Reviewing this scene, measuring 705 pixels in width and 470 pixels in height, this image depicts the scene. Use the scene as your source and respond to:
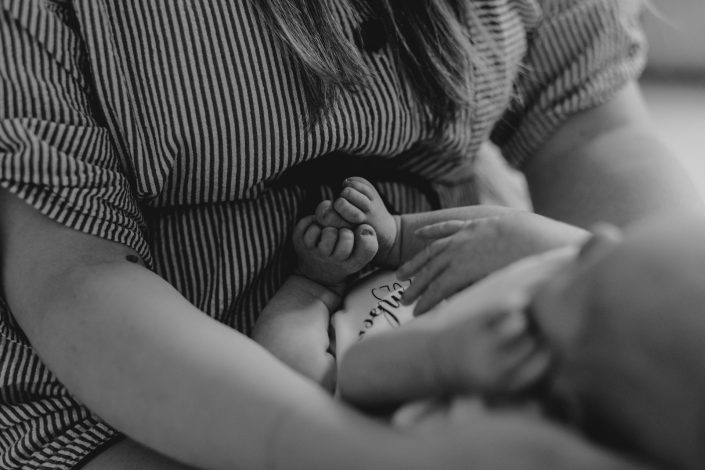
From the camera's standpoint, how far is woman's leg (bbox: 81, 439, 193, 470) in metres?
0.40

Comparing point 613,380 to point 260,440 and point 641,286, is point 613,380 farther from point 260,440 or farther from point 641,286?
point 260,440

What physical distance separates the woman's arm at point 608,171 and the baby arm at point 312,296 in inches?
7.6

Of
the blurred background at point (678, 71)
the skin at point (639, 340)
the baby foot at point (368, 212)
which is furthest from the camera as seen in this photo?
the blurred background at point (678, 71)

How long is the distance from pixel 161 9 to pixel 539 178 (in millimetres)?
335

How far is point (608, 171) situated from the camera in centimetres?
57

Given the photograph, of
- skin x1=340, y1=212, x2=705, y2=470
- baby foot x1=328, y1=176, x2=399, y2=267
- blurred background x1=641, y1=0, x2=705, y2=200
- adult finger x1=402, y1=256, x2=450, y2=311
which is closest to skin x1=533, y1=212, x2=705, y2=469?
skin x1=340, y1=212, x2=705, y2=470

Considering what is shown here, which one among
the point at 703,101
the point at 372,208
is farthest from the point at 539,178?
the point at 703,101

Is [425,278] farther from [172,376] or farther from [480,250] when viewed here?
[172,376]

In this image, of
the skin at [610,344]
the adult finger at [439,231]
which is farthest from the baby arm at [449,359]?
the adult finger at [439,231]

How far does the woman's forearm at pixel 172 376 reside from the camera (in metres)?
0.32

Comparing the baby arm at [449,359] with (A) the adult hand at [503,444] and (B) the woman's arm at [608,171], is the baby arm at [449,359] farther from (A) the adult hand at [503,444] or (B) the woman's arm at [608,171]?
(B) the woman's arm at [608,171]

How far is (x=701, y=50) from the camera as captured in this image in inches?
41.8

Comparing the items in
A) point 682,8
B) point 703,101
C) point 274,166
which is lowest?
point 703,101

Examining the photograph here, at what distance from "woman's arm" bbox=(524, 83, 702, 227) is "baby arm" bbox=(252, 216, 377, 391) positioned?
0.19 meters
